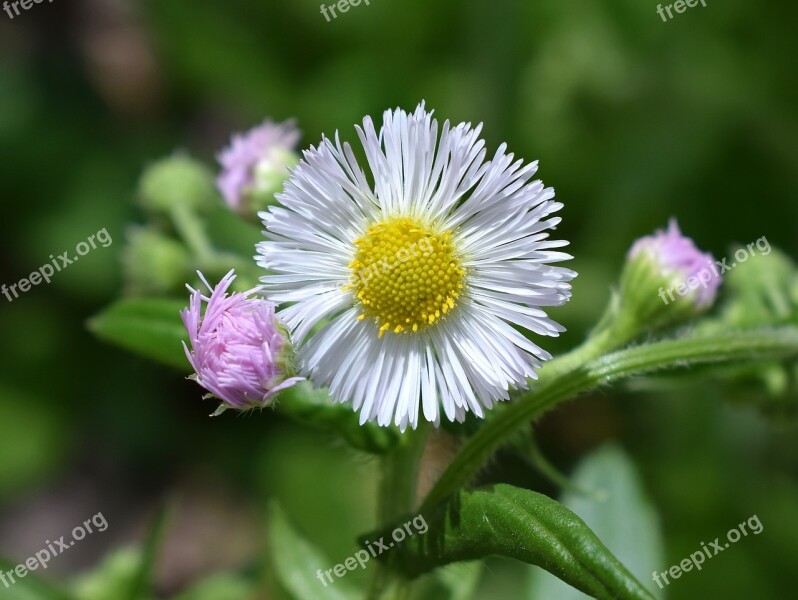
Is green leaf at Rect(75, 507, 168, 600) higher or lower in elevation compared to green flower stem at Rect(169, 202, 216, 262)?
lower

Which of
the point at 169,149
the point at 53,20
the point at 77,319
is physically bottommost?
the point at 77,319

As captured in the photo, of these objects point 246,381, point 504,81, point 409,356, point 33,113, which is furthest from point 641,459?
point 33,113

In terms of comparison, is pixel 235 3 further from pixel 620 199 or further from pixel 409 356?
pixel 409 356
